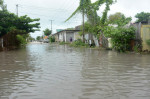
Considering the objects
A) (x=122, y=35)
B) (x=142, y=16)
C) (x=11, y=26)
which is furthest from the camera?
(x=142, y=16)

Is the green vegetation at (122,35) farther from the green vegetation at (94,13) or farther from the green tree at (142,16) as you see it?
the green tree at (142,16)

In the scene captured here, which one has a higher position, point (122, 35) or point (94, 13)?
point (94, 13)

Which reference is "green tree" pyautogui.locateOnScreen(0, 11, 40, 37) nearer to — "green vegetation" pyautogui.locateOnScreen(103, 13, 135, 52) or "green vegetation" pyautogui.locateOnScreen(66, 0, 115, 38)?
"green vegetation" pyautogui.locateOnScreen(66, 0, 115, 38)

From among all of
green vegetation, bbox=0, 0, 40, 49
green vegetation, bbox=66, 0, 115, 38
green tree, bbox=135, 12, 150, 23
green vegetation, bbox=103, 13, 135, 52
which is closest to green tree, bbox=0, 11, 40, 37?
green vegetation, bbox=0, 0, 40, 49

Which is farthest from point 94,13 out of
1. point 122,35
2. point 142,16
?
point 142,16

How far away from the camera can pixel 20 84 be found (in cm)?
553

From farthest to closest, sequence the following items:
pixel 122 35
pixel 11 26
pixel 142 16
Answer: pixel 142 16 < pixel 11 26 < pixel 122 35

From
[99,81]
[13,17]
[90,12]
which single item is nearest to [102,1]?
[90,12]

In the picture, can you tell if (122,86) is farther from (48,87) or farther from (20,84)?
(20,84)

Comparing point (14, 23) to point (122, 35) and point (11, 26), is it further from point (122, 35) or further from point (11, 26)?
point (122, 35)

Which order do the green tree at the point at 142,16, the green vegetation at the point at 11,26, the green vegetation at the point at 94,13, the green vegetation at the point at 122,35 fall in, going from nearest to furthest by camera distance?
the green vegetation at the point at 122,35 < the green vegetation at the point at 11,26 < the green vegetation at the point at 94,13 < the green tree at the point at 142,16

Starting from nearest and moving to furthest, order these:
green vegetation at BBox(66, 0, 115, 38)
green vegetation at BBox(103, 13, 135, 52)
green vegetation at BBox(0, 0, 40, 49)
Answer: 1. green vegetation at BBox(103, 13, 135, 52)
2. green vegetation at BBox(0, 0, 40, 49)
3. green vegetation at BBox(66, 0, 115, 38)

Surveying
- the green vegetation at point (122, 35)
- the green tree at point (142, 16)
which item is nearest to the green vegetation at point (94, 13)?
the green vegetation at point (122, 35)

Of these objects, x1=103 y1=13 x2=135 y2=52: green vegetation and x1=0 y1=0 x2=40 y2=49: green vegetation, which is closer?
x1=103 y1=13 x2=135 y2=52: green vegetation
